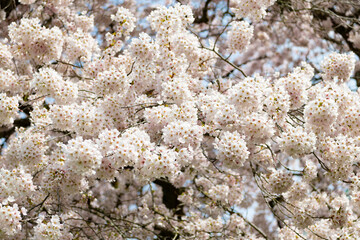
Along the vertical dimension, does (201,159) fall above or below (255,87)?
below

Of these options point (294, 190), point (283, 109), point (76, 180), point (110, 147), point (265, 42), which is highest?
point (283, 109)

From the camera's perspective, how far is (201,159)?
6.77 m

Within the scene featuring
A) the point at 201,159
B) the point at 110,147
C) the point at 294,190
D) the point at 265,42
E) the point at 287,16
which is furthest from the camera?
the point at 265,42

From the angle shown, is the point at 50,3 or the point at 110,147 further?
the point at 50,3

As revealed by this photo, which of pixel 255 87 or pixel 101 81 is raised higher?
pixel 255 87

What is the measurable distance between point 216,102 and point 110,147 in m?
1.12

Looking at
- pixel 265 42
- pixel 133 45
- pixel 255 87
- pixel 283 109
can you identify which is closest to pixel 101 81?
pixel 133 45

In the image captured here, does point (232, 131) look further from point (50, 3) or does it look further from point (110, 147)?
point (50, 3)

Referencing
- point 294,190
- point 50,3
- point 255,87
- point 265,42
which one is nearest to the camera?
point 255,87

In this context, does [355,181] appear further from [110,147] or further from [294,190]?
[110,147]

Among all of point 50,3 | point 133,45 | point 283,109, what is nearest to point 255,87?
point 283,109

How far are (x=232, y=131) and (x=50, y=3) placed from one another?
3.79 metres

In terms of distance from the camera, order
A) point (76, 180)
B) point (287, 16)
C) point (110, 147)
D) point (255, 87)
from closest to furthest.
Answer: point (110, 147)
point (255, 87)
point (76, 180)
point (287, 16)

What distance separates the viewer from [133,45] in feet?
14.1
